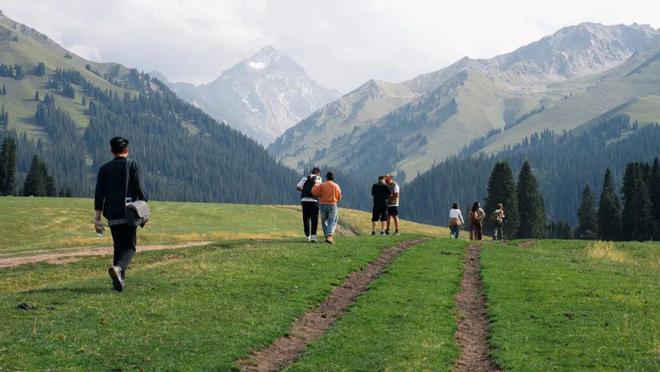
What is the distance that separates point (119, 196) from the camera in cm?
1894

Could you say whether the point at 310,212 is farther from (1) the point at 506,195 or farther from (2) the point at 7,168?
(2) the point at 7,168

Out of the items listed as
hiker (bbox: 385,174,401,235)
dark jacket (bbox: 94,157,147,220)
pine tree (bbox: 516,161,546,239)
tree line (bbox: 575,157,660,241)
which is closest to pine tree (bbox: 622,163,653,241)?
tree line (bbox: 575,157,660,241)

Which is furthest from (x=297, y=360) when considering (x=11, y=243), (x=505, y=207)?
(x=505, y=207)

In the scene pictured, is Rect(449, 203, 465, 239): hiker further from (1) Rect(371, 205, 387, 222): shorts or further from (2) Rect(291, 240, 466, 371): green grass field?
(2) Rect(291, 240, 466, 371): green grass field

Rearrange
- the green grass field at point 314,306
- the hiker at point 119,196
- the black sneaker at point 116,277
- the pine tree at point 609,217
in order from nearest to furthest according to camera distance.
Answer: the green grass field at point 314,306 < the hiker at point 119,196 < the black sneaker at point 116,277 < the pine tree at point 609,217

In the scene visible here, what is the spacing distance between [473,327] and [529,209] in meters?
104

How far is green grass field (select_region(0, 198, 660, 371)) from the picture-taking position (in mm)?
14047

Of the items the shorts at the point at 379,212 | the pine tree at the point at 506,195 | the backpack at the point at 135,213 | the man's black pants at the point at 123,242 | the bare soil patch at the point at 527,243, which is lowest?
the bare soil patch at the point at 527,243

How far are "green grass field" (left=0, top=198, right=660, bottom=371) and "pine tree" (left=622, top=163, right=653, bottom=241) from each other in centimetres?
7877

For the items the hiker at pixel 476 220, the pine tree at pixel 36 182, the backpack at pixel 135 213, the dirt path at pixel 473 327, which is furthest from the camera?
the pine tree at pixel 36 182

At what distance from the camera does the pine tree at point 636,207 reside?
10525 centimetres

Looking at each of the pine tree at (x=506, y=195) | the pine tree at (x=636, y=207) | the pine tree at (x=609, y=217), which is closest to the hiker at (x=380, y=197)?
the pine tree at (x=506, y=195)

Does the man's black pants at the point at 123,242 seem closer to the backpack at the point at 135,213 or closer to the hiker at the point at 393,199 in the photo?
the backpack at the point at 135,213

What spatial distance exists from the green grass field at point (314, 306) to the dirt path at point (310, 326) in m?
0.27
